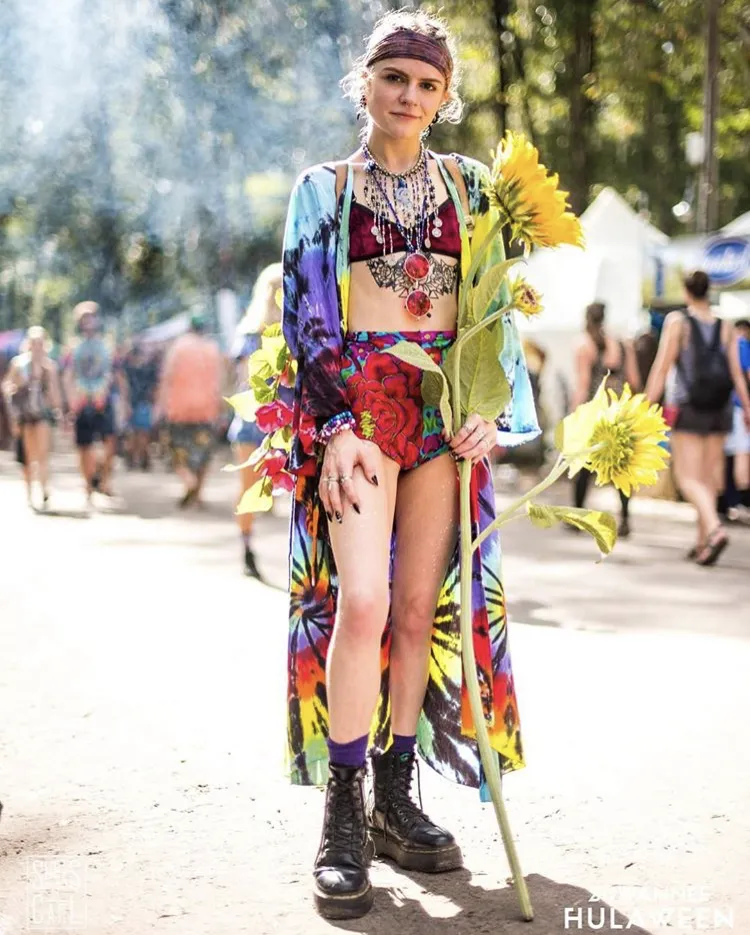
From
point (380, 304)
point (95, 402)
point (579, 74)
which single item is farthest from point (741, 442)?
point (579, 74)

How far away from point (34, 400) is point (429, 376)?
10920 millimetres

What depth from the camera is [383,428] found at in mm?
3230

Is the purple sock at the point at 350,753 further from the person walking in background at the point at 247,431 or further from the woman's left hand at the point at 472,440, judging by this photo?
the person walking in background at the point at 247,431

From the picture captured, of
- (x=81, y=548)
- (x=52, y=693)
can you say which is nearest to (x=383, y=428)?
(x=52, y=693)

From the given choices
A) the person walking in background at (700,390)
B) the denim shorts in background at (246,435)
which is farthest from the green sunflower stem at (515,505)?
the person walking in background at (700,390)

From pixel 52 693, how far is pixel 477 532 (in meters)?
2.49

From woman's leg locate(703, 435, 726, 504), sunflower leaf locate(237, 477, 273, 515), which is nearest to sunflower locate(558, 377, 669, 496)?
sunflower leaf locate(237, 477, 273, 515)

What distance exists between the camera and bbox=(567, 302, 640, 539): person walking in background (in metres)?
10.5

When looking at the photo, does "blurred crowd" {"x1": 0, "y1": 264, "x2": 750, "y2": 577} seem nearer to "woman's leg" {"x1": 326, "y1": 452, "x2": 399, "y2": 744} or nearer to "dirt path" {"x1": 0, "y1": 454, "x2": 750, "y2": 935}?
"dirt path" {"x1": 0, "y1": 454, "x2": 750, "y2": 935}

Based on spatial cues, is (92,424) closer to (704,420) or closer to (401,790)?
(704,420)

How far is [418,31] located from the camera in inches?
126

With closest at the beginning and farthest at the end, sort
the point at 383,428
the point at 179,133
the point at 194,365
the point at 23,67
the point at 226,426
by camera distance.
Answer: the point at 383,428 < the point at 23,67 < the point at 194,365 < the point at 179,133 < the point at 226,426

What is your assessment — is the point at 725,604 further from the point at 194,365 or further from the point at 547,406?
the point at 547,406

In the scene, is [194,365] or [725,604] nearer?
[725,604]
